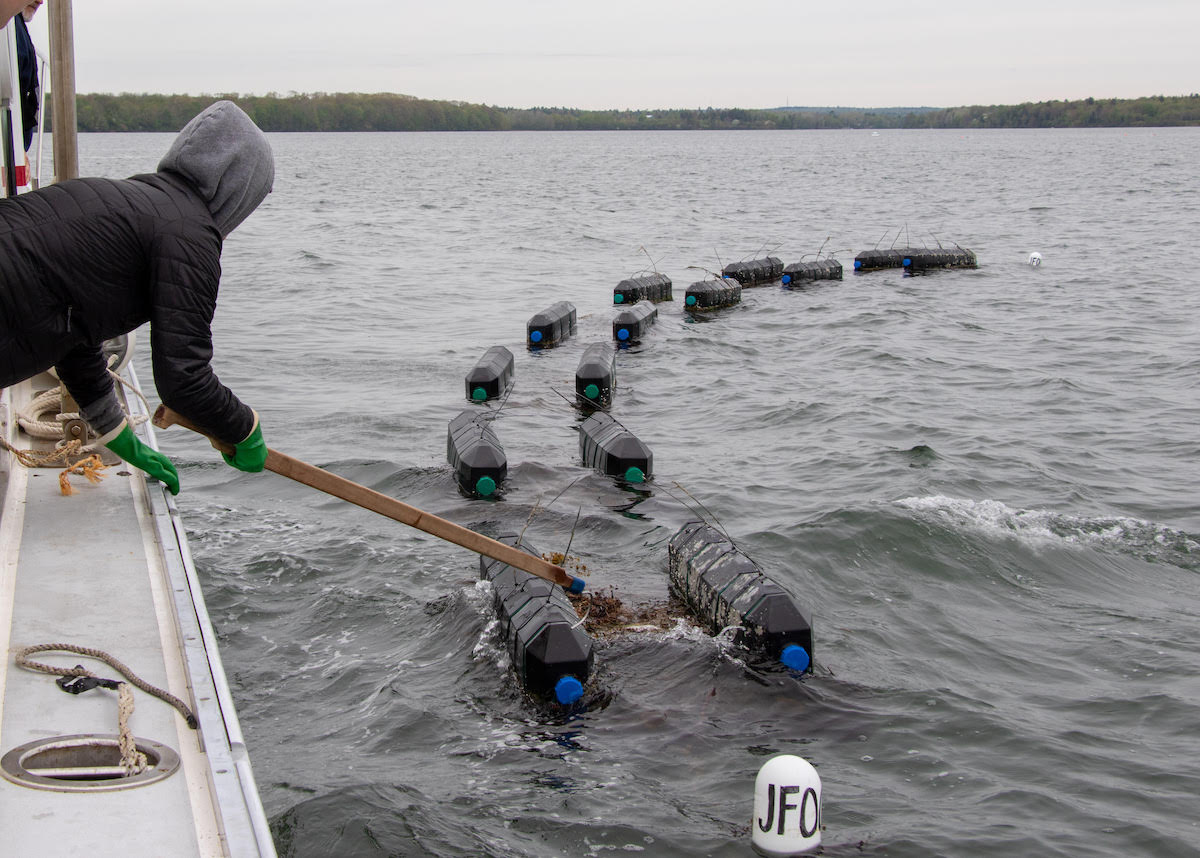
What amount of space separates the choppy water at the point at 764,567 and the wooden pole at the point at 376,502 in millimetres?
1375

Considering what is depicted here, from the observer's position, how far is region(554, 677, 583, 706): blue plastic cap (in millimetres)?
6949

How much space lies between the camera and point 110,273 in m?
3.82

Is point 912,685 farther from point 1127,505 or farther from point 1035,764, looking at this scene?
point 1127,505

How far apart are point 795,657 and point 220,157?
201 inches

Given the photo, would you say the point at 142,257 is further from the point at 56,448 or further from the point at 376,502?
the point at 56,448

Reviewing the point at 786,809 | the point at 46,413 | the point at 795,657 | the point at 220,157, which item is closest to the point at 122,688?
the point at 220,157

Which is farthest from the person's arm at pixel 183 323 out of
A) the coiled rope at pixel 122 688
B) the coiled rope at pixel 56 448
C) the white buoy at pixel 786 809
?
the white buoy at pixel 786 809

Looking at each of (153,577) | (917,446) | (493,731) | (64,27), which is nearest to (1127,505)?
(917,446)

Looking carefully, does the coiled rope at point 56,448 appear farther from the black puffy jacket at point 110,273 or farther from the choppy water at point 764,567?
the black puffy jacket at point 110,273

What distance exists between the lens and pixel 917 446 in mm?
13609

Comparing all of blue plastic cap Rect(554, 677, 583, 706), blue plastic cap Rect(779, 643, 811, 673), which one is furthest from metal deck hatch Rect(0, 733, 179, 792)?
blue plastic cap Rect(779, 643, 811, 673)

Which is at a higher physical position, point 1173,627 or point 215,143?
point 215,143

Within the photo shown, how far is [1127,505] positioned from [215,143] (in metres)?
10.3

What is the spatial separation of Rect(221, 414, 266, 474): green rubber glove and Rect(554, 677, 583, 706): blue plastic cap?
2934 mm
